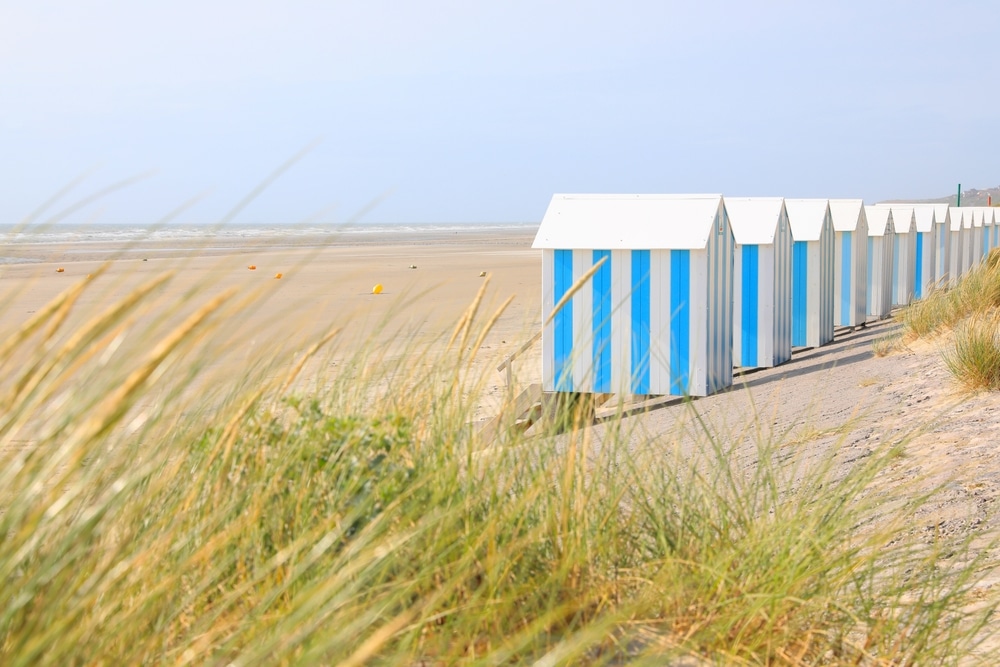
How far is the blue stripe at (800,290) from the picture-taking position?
11430 millimetres

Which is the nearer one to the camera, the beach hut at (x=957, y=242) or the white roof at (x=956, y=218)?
the beach hut at (x=957, y=242)

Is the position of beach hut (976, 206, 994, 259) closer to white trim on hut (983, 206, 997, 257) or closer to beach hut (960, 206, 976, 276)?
white trim on hut (983, 206, 997, 257)

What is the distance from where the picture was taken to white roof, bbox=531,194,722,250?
26.1 ft

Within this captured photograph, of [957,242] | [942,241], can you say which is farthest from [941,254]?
[957,242]

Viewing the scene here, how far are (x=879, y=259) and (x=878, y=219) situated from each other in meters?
0.58

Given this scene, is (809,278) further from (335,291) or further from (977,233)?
(335,291)

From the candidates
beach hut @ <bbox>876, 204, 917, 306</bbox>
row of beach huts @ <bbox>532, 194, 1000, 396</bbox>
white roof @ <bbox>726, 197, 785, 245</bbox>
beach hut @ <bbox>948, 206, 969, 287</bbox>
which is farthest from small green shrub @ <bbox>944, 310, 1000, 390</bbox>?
beach hut @ <bbox>948, 206, 969, 287</bbox>

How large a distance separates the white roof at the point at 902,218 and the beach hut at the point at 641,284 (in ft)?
26.8

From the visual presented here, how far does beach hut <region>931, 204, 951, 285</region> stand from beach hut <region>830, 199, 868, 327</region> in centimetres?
445

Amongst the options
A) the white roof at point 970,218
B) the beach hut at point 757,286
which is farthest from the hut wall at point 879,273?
the white roof at point 970,218

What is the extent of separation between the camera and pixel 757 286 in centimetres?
999

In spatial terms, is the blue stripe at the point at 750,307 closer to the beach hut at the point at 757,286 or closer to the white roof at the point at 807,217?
the beach hut at the point at 757,286

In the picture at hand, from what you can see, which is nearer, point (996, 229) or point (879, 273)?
point (879, 273)

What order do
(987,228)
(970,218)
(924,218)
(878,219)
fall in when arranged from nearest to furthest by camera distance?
1. (878,219)
2. (924,218)
3. (970,218)
4. (987,228)
